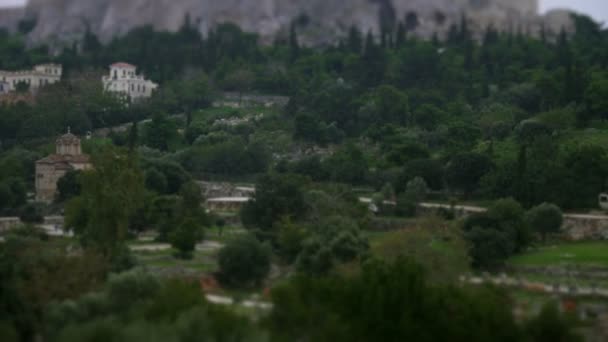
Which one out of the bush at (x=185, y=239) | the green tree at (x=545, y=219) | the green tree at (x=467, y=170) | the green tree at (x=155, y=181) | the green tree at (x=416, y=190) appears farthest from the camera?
the green tree at (x=155, y=181)

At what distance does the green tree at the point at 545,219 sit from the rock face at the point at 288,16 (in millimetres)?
50576

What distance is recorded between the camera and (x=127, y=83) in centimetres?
8212

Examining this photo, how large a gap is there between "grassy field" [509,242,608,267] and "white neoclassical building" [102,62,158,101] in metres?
38.1

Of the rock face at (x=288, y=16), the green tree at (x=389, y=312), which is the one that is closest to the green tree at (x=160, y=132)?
the rock face at (x=288, y=16)

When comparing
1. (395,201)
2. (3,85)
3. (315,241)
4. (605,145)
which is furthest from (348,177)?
(3,85)

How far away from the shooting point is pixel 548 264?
147 ft

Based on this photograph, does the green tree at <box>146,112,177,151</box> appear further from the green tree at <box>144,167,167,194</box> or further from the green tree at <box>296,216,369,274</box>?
the green tree at <box>296,216,369,274</box>

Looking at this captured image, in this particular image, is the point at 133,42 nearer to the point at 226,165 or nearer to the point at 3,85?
the point at 3,85

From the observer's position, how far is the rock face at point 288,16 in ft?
339

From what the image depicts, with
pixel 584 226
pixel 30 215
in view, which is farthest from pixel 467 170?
pixel 30 215

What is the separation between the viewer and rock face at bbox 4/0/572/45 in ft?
Result: 339

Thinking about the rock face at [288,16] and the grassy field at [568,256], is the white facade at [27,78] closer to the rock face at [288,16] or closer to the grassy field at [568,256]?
the rock face at [288,16]

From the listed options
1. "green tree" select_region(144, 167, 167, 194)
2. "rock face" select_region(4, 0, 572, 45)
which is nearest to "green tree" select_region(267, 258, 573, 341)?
"green tree" select_region(144, 167, 167, 194)

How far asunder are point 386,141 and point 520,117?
7.08m
